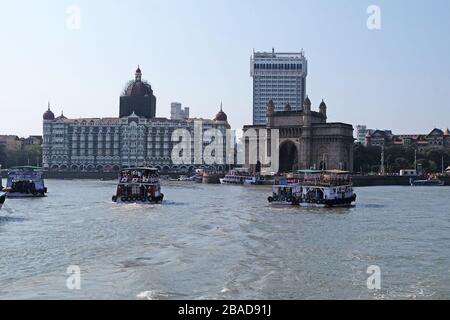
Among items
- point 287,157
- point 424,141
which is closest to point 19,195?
point 287,157

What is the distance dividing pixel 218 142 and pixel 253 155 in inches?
1227

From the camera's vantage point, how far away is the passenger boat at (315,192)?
175 feet

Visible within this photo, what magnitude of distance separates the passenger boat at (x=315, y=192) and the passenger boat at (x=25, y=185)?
91.0 ft

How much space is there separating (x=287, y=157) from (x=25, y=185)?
67.0 metres

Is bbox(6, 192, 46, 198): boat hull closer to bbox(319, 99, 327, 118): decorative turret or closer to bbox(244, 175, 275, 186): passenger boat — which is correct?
bbox(244, 175, 275, 186): passenger boat

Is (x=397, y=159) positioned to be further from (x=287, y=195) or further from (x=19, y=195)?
(x=19, y=195)

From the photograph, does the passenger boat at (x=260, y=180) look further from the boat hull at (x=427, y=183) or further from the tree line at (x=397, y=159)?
the tree line at (x=397, y=159)

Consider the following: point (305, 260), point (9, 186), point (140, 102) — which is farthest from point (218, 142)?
point (305, 260)

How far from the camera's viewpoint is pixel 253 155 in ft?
417

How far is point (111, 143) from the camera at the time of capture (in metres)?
153

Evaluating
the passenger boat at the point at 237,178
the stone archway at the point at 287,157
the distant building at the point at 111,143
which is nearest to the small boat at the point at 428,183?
the stone archway at the point at 287,157

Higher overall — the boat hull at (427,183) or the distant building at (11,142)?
the distant building at (11,142)

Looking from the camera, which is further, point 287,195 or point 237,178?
point 237,178

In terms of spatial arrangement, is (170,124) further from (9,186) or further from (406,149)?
(9,186)
